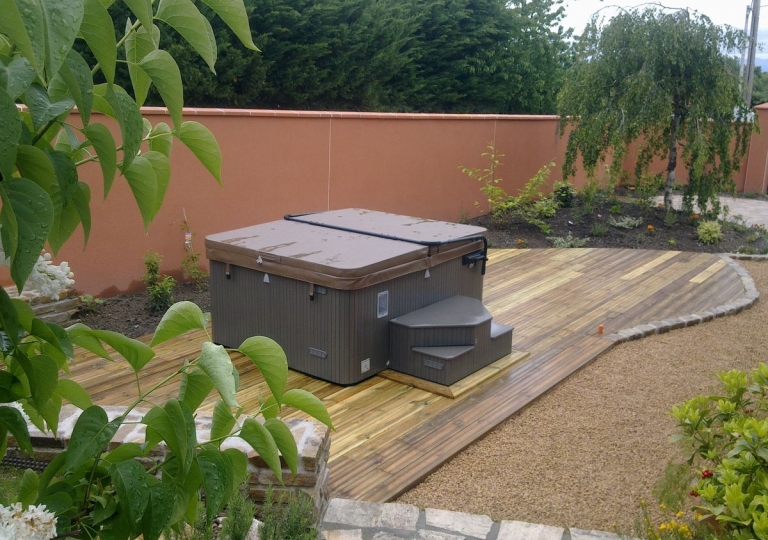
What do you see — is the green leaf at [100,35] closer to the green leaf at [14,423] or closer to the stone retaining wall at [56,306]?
the green leaf at [14,423]

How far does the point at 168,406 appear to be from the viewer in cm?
98

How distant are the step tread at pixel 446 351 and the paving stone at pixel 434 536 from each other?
1.74m

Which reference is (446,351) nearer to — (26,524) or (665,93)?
(26,524)

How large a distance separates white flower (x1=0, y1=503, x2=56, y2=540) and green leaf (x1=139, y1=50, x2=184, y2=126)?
0.49 meters

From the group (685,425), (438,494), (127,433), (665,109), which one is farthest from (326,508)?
(665,109)

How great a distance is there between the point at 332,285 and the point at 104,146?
11.8ft

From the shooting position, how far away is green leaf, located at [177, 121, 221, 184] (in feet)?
3.57

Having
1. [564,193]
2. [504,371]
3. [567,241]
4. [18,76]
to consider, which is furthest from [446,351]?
[564,193]

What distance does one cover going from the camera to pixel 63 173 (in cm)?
86

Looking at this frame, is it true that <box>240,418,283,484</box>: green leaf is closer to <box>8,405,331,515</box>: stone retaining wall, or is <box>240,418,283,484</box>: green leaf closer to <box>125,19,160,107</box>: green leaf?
<box>125,19,160,107</box>: green leaf

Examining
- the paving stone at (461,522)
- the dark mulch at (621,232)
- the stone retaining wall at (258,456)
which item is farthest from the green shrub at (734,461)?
the dark mulch at (621,232)

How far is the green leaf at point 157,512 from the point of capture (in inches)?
39.3

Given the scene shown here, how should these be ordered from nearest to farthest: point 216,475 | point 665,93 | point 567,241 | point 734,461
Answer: point 216,475 → point 734,461 → point 567,241 → point 665,93

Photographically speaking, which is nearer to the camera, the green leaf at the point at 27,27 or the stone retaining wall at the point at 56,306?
the green leaf at the point at 27,27
